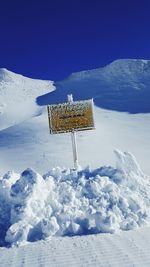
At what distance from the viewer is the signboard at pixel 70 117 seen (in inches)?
642

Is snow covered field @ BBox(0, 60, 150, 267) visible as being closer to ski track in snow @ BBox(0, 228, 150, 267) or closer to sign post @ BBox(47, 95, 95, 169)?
ski track in snow @ BBox(0, 228, 150, 267)

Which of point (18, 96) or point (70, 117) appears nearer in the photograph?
point (70, 117)

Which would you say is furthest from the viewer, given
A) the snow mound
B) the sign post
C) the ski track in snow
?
the sign post

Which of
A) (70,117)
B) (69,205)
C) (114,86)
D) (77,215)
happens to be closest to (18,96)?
(114,86)

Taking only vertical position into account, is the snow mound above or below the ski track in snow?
above

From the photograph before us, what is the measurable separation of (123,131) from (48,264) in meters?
26.7

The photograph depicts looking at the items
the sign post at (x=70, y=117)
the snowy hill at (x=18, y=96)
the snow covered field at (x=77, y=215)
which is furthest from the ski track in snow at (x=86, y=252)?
the snowy hill at (x=18, y=96)

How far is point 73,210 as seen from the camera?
952 centimetres

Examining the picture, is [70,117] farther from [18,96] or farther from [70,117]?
[18,96]

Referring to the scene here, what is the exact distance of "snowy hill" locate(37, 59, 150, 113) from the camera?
43.8 metres

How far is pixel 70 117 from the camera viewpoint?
645 inches

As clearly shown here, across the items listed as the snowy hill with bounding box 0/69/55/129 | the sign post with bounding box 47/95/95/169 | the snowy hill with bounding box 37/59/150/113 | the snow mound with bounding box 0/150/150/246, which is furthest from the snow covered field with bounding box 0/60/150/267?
the snowy hill with bounding box 37/59/150/113

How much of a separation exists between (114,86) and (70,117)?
35.0m

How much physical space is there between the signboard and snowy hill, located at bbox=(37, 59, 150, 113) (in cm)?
2479
